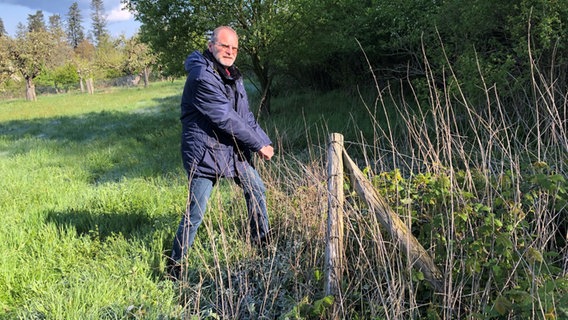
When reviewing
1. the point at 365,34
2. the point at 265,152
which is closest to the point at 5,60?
the point at 365,34

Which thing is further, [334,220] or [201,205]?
[201,205]

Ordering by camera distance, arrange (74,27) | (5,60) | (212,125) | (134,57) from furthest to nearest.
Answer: (74,27)
(134,57)
(5,60)
(212,125)

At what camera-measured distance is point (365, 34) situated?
31.2 ft

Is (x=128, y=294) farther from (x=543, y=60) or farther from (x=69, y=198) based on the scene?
(x=543, y=60)

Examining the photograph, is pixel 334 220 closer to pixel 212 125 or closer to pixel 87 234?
pixel 212 125

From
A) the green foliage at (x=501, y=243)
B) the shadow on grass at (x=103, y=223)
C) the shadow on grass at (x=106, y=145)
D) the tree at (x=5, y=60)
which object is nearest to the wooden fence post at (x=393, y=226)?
the green foliage at (x=501, y=243)

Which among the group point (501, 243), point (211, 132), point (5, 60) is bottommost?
point (501, 243)

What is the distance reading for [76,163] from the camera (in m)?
7.59

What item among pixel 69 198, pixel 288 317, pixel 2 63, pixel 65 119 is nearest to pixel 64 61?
pixel 2 63

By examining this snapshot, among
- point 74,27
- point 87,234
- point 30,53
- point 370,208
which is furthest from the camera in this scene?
point 74,27

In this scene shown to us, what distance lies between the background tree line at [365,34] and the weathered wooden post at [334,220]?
12.5ft

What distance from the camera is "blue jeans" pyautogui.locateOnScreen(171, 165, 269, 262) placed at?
119 inches

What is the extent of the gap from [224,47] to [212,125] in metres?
0.59

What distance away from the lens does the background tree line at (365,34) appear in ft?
17.6
